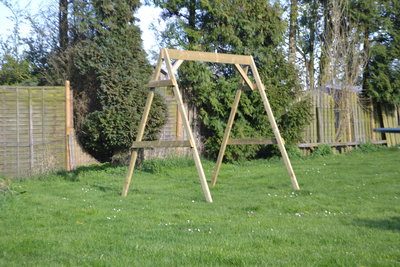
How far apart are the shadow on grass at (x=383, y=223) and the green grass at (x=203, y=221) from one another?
0.04 feet

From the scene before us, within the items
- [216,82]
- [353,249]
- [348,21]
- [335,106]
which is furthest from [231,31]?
[353,249]

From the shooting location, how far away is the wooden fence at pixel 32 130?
12.5 m

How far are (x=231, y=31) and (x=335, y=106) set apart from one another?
21.3 ft

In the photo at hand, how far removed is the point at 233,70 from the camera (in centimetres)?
1650

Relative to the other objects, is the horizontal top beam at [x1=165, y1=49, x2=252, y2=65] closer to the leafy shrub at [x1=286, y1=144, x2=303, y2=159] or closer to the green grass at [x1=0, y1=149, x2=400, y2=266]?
the green grass at [x1=0, y1=149, x2=400, y2=266]

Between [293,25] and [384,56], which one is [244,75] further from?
[293,25]

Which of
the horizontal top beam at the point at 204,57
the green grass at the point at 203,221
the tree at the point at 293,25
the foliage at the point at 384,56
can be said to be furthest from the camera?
the tree at the point at 293,25

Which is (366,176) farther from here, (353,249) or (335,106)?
(335,106)

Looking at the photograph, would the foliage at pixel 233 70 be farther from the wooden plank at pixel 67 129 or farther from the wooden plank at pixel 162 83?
the wooden plank at pixel 162 83


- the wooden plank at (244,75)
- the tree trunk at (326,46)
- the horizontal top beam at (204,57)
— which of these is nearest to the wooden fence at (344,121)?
the tree trunk at (326,46)

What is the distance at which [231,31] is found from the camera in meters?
16.4

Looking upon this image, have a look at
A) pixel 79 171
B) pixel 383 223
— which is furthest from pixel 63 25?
pixel 383 223

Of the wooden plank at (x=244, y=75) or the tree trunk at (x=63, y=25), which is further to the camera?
the tree trunk at (x=63, y=25)

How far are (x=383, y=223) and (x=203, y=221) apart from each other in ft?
8.25
